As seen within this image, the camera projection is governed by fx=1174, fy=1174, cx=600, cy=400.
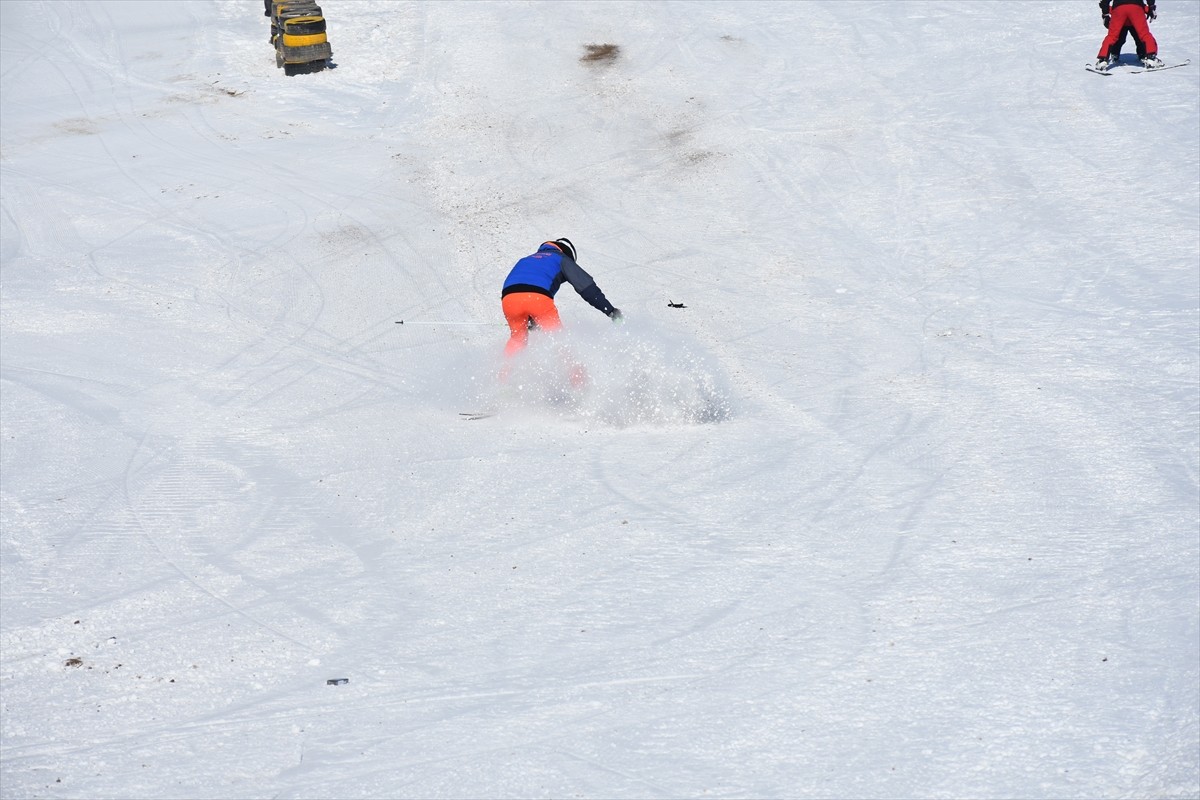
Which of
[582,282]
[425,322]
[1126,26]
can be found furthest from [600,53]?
[582,282]

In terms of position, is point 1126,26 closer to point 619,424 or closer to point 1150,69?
point 1150,69

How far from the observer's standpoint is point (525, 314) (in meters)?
9.22

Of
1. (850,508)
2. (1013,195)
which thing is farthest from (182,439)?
(1013,195)

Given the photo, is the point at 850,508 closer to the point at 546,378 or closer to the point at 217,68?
the point at 546,378

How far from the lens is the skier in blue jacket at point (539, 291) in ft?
30.0

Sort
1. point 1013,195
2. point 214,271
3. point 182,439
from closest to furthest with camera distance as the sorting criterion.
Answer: point 182,439
point 214,271
point 1013,195

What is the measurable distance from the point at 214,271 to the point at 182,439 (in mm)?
3848

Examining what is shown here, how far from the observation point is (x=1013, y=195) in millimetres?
12914

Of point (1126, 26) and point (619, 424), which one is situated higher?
point (1126, 26)

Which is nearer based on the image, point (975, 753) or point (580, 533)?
point (975, 753)

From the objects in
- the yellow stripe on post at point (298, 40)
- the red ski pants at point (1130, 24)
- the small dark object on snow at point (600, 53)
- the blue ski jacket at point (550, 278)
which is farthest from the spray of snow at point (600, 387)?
the yellow stripe on post at point (298, 40)

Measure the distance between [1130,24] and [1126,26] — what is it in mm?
62

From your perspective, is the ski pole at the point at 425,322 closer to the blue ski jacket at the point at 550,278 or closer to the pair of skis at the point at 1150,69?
the blue ski jacket at the point at 550,278

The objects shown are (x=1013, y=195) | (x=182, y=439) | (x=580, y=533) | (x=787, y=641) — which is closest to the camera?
(x=787, y=641)
